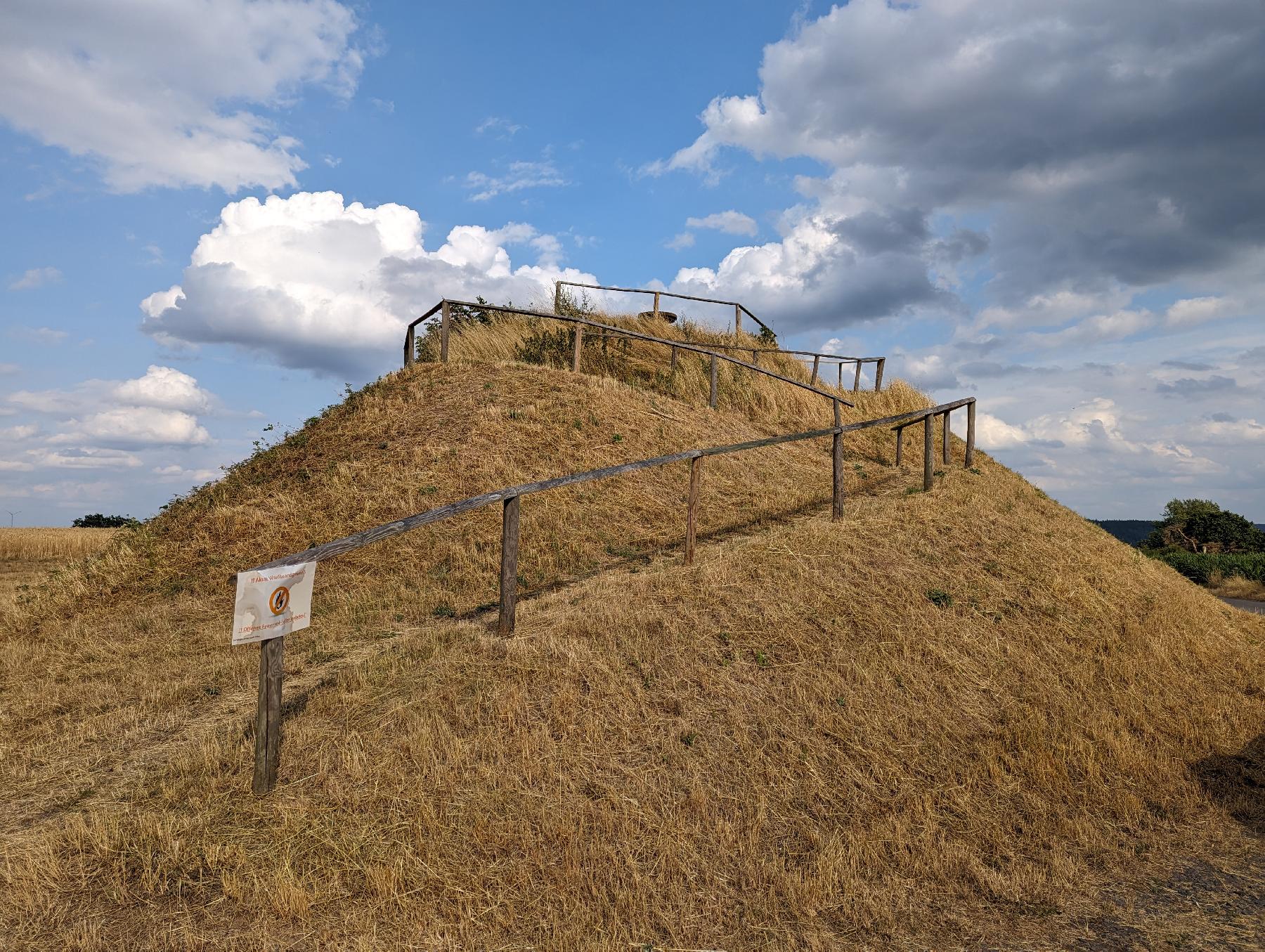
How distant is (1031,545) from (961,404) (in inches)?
229

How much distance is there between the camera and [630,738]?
237 inches

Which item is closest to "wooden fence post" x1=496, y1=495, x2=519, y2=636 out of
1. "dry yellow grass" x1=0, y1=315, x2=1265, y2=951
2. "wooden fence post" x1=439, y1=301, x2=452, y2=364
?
"dry yellow grass" x1=0, y1=315, x2=1265, y2=951

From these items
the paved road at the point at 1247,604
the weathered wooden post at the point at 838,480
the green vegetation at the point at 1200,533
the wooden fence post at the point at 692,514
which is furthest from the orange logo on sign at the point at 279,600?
the green vegetation at the point at 1200,533

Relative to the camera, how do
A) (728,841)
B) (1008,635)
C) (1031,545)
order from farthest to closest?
(1031,545)
(1008,635)
(728,841)

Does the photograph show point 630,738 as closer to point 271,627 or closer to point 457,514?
point 271,627

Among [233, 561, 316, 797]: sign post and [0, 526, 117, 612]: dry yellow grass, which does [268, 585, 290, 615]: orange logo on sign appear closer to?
[233, 561, 316, 797]: sign post

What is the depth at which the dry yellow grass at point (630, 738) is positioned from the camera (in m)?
4.58

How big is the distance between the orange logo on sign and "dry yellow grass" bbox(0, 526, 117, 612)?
1730 cm

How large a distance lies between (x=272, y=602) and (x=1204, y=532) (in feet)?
175

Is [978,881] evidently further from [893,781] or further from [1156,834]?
[1156,834]

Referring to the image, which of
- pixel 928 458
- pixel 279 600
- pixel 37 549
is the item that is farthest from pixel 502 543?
pixel 37 549

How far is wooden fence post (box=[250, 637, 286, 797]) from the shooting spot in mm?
5266

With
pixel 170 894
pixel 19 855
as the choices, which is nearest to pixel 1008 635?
pixel 170 894

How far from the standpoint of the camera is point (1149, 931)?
480cm
